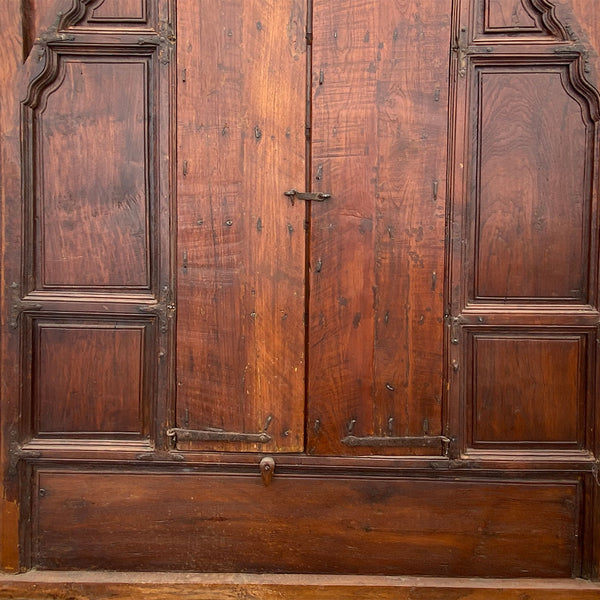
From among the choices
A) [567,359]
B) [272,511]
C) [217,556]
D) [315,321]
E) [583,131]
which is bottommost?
[217,556]

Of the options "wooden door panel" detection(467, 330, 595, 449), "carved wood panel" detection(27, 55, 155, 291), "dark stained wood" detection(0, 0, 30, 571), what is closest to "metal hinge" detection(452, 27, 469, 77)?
"wooden door panel" detection(467, 330, 595, 449)

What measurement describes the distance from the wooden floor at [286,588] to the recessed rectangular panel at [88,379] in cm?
54

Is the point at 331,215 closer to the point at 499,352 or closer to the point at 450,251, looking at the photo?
the point at 450,251

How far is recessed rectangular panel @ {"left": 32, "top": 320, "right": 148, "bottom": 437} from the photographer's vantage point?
2127mm

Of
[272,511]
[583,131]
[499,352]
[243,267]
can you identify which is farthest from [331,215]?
[272,511]

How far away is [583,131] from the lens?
6.79 feet

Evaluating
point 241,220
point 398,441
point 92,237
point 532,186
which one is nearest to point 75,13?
point 92,237

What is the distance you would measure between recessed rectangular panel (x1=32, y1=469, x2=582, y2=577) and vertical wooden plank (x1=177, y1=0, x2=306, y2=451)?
0.24m

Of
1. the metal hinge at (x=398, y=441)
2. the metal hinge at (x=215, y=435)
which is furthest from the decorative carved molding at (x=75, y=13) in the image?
the metal hinge at (x=398, y=441)

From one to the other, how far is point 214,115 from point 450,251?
99 centimetres

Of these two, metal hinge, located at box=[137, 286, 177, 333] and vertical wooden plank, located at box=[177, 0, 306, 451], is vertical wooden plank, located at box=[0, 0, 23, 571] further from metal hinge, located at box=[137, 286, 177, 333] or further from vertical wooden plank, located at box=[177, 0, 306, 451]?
vertical wooden plank, located at box=[177, 0, 306, 451]

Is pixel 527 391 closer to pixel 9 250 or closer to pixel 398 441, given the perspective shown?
pixel 398 441

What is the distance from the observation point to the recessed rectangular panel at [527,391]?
6.90 ft

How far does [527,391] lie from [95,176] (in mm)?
1775
